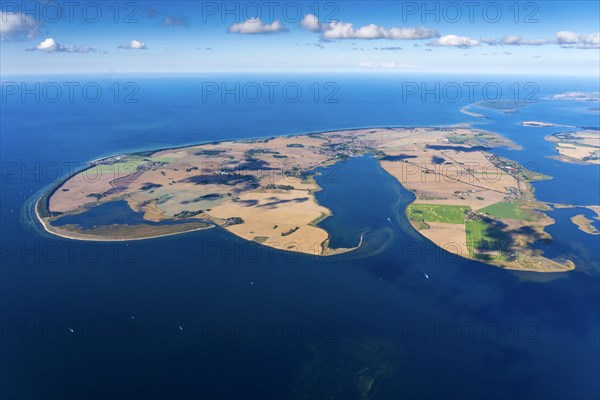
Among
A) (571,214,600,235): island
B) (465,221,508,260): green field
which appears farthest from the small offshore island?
(571,214,600,235): island

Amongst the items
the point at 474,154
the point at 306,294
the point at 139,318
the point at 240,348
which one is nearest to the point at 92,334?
the point at 139,318

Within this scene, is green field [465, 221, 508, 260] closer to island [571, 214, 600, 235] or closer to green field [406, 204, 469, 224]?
green field [406, 204, 469, 224]

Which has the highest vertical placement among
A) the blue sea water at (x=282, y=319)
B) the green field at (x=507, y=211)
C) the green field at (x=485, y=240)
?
the green field at (x=507, y=211)

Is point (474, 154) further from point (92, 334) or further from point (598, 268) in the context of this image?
point (92, 334)

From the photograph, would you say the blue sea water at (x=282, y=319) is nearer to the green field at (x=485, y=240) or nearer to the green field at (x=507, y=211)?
the green field at (x=485, y=240)

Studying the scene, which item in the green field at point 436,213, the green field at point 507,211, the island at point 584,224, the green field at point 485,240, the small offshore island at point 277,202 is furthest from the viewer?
the green field at point 507,211

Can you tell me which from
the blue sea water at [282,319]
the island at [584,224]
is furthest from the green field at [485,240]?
the island at [584,224]
